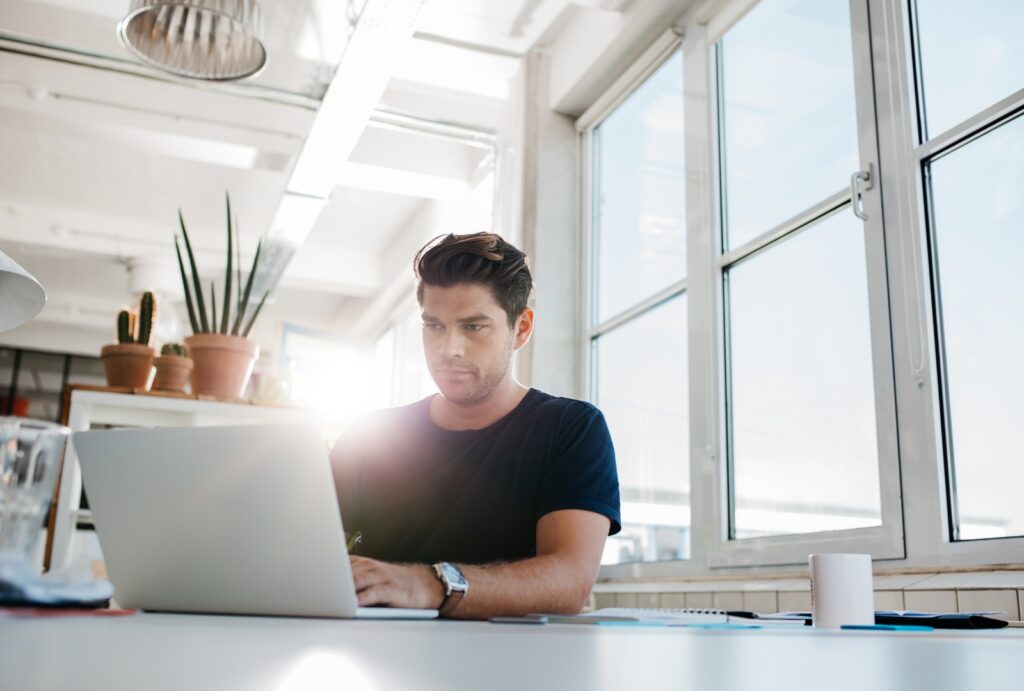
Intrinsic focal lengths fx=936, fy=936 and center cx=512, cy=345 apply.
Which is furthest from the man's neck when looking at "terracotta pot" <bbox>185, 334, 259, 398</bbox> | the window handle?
"terracotta pot" <bbox>185, 334, 259, 398</bbox>

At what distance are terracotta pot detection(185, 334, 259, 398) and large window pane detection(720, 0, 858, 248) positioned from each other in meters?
1.84

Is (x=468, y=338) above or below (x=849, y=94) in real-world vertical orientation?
below

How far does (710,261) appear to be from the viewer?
3139 millimetres

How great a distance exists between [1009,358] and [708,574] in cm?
124

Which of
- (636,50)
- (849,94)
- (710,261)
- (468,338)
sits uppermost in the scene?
(636,50)

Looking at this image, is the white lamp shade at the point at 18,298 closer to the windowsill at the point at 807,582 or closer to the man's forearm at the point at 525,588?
the man's forearm at the point at 525,588

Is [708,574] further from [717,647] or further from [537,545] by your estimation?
[717,647]

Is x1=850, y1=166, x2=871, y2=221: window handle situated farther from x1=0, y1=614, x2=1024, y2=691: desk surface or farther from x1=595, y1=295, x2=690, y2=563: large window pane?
x1=0, y1=614, x2=1024, y2=691: desk surface

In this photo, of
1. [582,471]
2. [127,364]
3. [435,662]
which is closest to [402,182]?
[127,364]

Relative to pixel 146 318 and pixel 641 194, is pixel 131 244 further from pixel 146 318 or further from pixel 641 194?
pixel 641 194

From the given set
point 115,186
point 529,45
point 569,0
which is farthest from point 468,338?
point 115,186

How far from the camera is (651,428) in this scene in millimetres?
3498

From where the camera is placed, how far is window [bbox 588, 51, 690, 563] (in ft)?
11.0

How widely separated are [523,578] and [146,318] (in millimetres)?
2609
